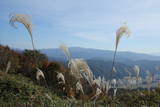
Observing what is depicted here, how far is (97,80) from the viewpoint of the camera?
6531mm

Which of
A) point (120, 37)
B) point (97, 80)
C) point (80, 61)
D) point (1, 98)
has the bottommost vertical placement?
point (1, 98)

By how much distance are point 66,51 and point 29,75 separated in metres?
9.70

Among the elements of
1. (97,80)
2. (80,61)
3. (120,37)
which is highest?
(120,37)

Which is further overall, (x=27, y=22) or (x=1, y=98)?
(x=1, y=98)

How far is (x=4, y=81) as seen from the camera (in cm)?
979

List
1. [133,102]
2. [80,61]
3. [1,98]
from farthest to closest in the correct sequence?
[1,98]
[133,102]
[80,61]

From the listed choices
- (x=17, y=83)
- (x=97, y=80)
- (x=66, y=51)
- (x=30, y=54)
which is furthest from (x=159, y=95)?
(x=30, y=54)

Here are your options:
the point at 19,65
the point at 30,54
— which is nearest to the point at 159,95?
the point at 19,65

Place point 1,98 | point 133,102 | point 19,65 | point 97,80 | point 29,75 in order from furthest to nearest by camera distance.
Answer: point 19,65
point 29,75
point 1,98
point 133,102
point 97,80

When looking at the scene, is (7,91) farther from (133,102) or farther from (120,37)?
(120,37)

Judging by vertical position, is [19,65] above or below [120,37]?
below

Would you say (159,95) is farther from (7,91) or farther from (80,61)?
(80,61)

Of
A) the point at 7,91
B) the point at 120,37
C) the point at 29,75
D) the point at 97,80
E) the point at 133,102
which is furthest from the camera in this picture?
the point at 29,75

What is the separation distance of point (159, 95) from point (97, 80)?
3.19 meters
